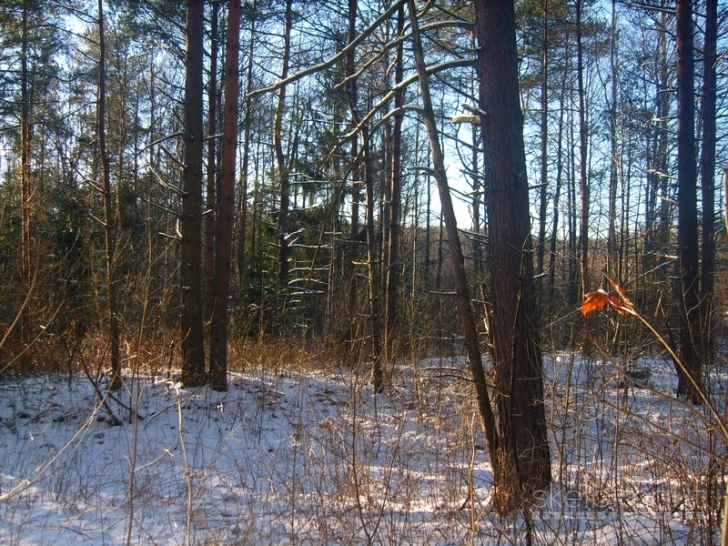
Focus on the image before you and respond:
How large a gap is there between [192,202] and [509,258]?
5116 mm

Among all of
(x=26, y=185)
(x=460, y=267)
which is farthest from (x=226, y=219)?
(x=26, y=185)

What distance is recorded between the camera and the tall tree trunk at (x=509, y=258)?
4.12 metres

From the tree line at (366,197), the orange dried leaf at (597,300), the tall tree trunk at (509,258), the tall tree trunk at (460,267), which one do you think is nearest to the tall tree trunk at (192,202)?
the tree line at (366,197)

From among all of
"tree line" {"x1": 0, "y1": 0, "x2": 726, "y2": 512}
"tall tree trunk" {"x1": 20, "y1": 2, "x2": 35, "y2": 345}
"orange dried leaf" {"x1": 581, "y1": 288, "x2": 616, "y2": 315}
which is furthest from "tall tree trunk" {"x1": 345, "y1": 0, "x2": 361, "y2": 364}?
"orange dried leaf" {"x1": 581, "y1": 288, "x2": 616, "y2": 315}

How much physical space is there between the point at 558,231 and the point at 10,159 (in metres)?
18.1

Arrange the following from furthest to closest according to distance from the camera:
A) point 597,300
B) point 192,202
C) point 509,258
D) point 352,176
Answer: point 352,176, point 192,202, point 509,258, point 597,300

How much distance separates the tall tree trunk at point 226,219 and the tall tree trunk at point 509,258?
15.3 ft

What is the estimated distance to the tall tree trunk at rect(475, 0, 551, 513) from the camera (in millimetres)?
4125

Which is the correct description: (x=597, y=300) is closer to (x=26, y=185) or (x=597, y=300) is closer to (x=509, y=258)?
(x=509, y=258)

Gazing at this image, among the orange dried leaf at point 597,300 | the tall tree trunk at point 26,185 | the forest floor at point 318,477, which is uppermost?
the tall tree trunk at point 26,185

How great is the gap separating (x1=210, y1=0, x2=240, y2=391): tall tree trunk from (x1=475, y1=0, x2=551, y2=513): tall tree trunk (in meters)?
4.67

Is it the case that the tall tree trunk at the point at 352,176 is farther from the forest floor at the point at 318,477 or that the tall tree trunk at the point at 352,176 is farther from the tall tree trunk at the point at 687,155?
the tall tree trunk at the point at 687,155

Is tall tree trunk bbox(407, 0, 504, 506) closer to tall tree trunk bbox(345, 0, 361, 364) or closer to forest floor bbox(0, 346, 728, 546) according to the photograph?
forest floor bbox(0, 346, 728, 546)

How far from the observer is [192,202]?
782cm
